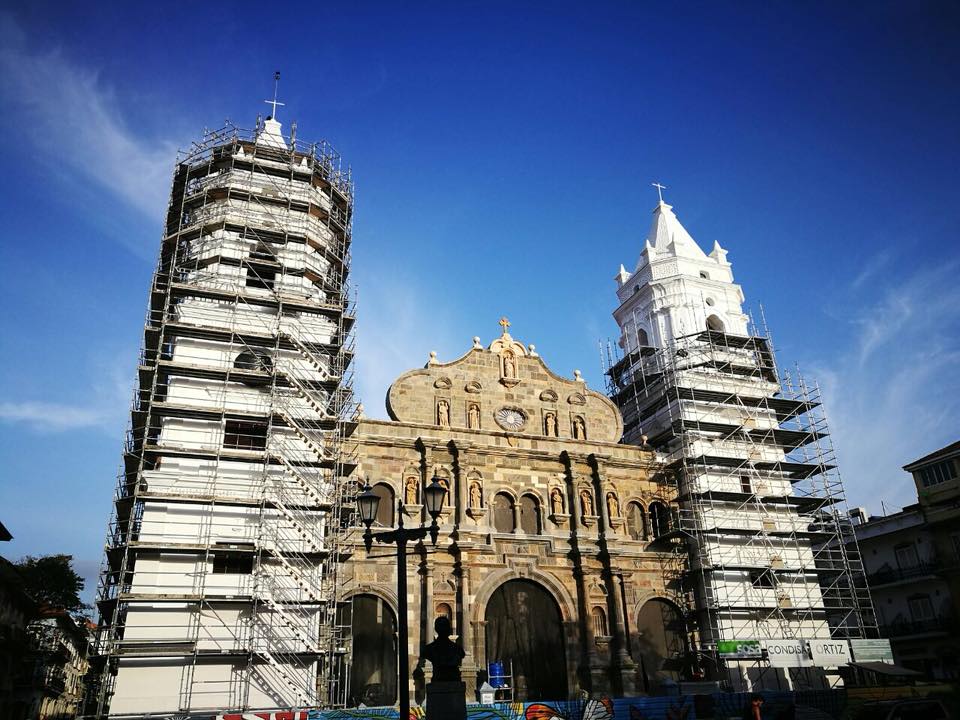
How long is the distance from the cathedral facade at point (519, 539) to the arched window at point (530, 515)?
47mm

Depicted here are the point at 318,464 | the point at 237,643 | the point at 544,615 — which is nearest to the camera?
the point at 237,643

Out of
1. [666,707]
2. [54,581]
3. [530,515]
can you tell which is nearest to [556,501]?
[530,515]

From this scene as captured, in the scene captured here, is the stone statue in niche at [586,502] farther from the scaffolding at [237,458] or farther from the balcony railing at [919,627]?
the balcony railing at [919,627]

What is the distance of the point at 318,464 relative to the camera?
26578 millimetres

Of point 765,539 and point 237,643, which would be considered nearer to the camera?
point 237,643

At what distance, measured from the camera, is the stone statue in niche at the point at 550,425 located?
32.9 meters

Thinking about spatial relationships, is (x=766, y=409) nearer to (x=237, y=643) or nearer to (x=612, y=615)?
(x=612, y=615)

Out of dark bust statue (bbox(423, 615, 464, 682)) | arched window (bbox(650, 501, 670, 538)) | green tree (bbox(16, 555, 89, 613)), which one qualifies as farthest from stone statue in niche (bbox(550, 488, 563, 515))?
green tree (bbox(16, 555, 89, 613))

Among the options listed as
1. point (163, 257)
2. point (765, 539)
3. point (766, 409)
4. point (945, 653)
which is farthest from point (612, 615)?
point (163, 257)

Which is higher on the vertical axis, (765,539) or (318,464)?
(318,464)

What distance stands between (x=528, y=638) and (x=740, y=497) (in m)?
11.6

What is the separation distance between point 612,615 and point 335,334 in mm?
15394

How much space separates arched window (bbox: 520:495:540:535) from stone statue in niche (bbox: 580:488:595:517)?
1.94 metres

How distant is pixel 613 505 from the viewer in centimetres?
3206
